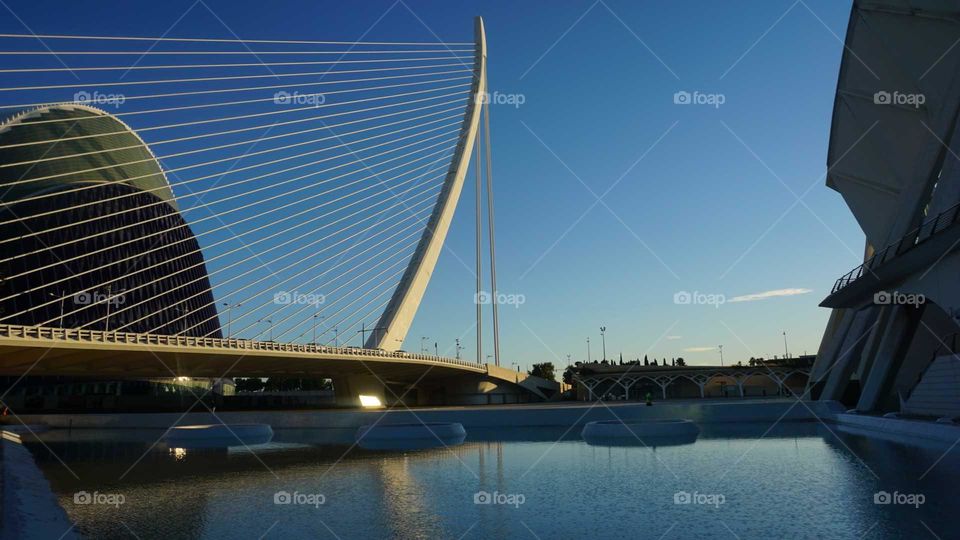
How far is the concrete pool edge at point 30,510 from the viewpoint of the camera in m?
8.49

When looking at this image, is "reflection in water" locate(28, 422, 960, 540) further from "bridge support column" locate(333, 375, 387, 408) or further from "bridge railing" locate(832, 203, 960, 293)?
"bridge support column" locate(333, 375, 387, 408)

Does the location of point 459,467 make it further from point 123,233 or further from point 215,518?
point 123,233

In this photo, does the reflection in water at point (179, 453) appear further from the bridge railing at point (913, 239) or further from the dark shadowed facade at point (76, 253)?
the dark shadowed facade at point (76, 253)

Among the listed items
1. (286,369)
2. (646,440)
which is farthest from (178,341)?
(646,440)

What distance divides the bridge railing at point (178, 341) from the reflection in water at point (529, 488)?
4260 mm

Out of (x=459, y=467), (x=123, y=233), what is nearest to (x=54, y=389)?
(x=123, y=233)

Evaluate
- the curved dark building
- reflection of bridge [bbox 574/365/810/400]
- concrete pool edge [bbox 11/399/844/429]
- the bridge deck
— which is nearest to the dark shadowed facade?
the curved dark building

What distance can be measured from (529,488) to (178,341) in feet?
73.9

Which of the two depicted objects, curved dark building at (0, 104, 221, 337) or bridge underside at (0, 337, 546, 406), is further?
curved dark building at (0, 104, 221, 337)

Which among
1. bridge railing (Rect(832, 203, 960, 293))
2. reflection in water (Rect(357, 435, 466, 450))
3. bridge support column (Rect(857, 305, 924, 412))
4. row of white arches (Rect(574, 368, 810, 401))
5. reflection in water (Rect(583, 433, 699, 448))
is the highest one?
bridge railing (Rect(832, 203, 960, 293))

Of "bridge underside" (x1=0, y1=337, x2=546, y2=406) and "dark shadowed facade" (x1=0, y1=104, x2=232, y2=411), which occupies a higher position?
"dark shadowed facade" (x1=0, y1=104, x2=232, y2=411)

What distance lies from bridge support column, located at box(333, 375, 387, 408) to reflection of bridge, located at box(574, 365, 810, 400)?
17.7 metres

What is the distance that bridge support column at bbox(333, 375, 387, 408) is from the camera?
53031mm

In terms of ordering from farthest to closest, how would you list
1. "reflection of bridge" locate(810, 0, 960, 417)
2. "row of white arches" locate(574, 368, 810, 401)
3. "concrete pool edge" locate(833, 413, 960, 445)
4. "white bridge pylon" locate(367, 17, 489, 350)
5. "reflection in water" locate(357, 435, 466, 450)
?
"row of white arches" locate(574, 368, 810, 401) → "white bridge pylon" locate(367, 17, 489, 350) → "reflection in water" locate(357, 435, 466, 450) → "reflection of bridge" locate(810, 0, 960, 417) → "concrete pool edge" locate(833, 413, 960, 445)
